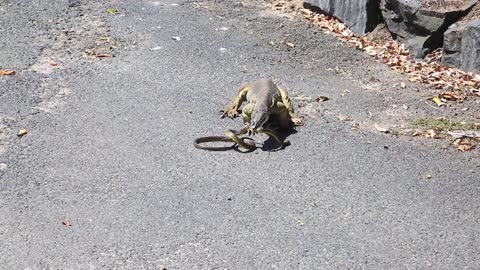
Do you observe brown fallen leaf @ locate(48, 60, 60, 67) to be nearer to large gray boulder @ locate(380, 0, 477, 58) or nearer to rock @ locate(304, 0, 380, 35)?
rock @ locate(304, 0, 380, 35)

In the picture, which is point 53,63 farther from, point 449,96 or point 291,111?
point 449,96

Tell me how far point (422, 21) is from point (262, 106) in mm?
3746

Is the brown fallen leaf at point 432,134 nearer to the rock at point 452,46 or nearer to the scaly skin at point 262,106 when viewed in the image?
the scaly skin at point 262,106

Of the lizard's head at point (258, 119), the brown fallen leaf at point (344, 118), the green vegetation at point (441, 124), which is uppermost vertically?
the lizard's head at point (258, 119)

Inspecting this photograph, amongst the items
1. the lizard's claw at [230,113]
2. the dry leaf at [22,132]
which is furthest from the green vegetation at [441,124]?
the dry leaf at [22,132]

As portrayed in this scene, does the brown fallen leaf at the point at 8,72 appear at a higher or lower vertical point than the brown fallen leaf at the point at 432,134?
lower

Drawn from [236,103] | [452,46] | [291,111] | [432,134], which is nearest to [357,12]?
[452,46]

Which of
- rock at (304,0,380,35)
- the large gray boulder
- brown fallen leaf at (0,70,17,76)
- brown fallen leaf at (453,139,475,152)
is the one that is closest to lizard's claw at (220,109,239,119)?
brown fallen leaf at (453,139,475,152)

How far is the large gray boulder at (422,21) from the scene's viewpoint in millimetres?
10188

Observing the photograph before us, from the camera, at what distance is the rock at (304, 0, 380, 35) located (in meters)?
11.1

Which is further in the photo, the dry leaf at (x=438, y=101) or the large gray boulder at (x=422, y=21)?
the large gray boulder at (x=422, y=21)

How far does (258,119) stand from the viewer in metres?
7.64

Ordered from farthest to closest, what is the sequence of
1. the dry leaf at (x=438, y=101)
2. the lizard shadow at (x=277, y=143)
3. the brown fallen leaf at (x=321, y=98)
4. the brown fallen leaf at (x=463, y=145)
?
the dry leaf at (x=438, y=101) < the brown fallen leaf at (x=321, y=98) < the brown fallen leaf at (x=463, y=145) < the lizard shadow at (x=277, y=143)

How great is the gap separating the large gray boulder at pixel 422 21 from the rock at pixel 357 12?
351mm
